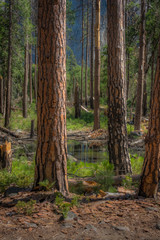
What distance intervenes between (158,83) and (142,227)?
7.29ft

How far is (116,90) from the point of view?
5.87 m

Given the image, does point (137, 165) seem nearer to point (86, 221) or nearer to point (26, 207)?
point (86, 221)

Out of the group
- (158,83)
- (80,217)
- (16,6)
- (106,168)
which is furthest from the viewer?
(16,6)

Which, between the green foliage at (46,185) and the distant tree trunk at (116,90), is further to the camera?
the distant tree trunk at (116,90)

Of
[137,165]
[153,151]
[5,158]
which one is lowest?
[137,165]

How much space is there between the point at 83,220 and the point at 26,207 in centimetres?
88

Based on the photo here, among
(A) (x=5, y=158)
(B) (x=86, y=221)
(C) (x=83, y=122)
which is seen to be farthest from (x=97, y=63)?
(B) (x=86, y=221)

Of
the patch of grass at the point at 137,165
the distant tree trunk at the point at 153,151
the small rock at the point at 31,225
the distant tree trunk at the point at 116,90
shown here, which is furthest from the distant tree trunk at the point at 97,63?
the small rock at the point at 31,225

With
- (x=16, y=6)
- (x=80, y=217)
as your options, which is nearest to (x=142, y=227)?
(x=80, y=217)

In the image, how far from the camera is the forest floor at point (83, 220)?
295 cm

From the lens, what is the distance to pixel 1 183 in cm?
459

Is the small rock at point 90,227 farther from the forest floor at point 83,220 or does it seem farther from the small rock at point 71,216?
the small rock at point 71,216

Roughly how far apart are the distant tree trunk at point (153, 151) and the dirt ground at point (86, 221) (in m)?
0.23

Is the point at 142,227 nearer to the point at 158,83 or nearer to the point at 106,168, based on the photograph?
the point at 158,83
